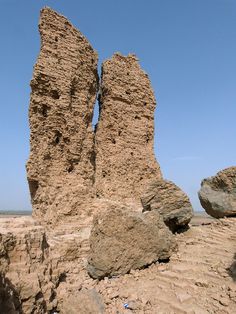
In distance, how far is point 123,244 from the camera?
25.3 feet

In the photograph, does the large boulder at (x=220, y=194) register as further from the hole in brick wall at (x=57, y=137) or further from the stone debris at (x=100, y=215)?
the hole in brick wall at (x=57, y=137)

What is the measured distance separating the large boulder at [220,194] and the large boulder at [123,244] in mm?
3897

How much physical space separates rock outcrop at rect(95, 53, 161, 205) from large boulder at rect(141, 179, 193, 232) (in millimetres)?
2800

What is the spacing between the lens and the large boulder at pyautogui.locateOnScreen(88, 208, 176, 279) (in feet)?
24.6

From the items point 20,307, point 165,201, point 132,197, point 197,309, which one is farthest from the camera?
point 132,197

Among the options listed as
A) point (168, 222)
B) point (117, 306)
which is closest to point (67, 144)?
point (168, 222)

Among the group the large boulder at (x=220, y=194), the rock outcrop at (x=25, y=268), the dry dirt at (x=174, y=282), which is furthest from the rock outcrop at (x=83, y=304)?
the large boulder at (x=220, y=194)

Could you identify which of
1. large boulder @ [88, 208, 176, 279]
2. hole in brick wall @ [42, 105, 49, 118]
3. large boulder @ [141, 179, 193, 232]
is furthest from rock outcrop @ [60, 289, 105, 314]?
hole in brick wall @ [42, 105, 49, 118]

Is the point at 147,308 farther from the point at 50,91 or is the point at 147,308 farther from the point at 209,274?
the point at 50,91

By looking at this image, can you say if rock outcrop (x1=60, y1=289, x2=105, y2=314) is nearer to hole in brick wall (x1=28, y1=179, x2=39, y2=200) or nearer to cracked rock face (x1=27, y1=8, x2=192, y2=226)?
cracked rock face (x1=27, y1=8, x2=192, y2=226)

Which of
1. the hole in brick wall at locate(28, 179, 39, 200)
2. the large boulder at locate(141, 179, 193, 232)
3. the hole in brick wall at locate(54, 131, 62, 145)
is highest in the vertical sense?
the hole in brick wall at locate(54, 131, 62, 145)

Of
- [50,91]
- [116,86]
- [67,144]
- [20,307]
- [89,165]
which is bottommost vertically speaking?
[20,307]

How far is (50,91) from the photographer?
38.2ft

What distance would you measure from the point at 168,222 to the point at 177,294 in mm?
3840
